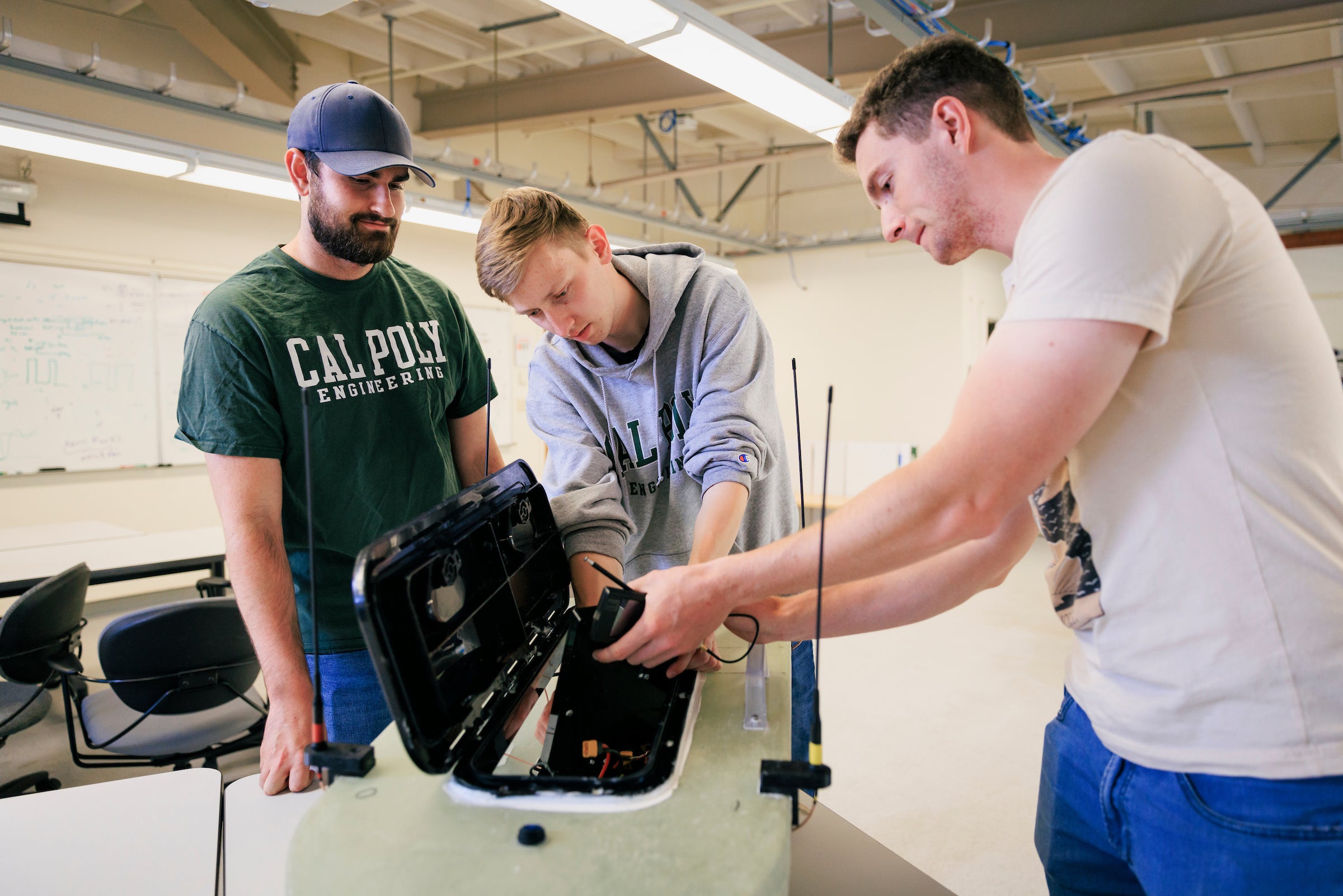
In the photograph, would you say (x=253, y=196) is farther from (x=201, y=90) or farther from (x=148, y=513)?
(x=148, y=513)

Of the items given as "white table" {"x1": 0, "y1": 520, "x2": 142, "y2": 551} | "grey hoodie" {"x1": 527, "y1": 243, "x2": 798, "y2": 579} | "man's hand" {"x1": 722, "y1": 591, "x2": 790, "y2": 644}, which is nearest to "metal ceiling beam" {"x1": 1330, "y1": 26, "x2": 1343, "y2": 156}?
"grey hoodie" {"x1": 527, "y1": 243, "x2": 798, "y2": 579}

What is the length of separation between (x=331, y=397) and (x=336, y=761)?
719 millimetres

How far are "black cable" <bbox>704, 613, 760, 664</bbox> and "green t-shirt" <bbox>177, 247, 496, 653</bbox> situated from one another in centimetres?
66

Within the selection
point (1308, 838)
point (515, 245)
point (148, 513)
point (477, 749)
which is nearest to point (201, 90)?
point (148, 513)

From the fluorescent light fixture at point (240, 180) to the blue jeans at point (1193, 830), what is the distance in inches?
131

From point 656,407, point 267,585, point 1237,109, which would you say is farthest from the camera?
point 1237,109

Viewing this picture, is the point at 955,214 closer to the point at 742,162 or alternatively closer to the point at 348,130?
the point at 348,130

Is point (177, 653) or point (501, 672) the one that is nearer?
point (501, 672)

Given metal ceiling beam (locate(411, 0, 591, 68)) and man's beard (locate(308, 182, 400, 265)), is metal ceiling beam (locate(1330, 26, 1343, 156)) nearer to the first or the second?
metal ceiling beam (locate(411, 0, 591, 68))

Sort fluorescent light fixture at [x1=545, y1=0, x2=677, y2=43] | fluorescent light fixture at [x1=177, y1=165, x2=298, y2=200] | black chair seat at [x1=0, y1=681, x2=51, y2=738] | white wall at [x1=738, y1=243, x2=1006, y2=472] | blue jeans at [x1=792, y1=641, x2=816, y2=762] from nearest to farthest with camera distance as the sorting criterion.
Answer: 1. blue jeans at [x1=792, y1=641, x2=816, y2=762]
2. fluorescent light fixture at [x1=545, y1=0, x2=677, y2=43]
3. black chair seat at [x1=0, y1=681, x2=51, y2=738]
4. fluorescent light fixture at [x1=177, y1=165, x2=298, y2=200]
5. white wall at [x1=738, y1=243, x2=1006, y2=472]

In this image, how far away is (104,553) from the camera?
10.3ft

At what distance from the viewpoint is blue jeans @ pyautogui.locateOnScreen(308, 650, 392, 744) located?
1.34m

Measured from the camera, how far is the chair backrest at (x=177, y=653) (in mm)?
1963

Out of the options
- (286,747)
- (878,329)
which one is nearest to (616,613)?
(286,747)
